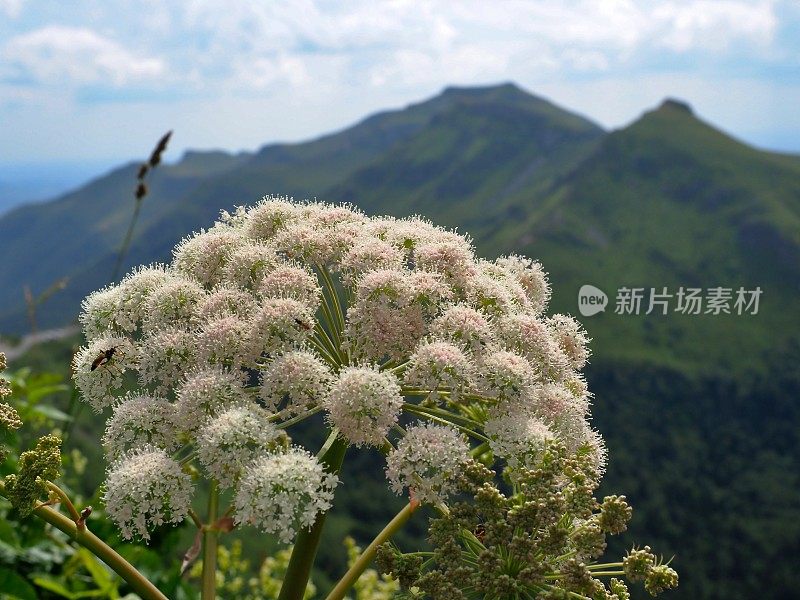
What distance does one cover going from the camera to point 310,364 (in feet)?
17.3

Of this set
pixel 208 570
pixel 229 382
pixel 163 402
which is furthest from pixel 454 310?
pixel 208 570

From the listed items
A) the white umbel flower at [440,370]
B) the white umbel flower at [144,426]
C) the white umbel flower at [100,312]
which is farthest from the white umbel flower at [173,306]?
the white umbel flower at [440,370]

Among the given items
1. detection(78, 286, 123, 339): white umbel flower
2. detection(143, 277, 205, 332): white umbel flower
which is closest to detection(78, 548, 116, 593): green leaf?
detection(78, 286, 123, 339): white umbel flower

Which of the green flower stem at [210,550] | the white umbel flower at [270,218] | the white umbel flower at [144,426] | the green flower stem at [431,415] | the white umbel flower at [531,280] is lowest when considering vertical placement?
the green flower stem at [210,550]

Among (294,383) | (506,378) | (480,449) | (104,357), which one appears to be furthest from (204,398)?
(506,378)

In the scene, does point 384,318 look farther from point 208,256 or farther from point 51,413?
point 51,413

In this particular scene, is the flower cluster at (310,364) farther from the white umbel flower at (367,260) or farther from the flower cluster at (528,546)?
the flower cluster at (528,546)

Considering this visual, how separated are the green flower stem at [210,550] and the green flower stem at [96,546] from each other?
0.43 m

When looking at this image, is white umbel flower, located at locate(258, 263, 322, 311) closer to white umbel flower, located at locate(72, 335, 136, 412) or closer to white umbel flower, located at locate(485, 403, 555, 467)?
white umbel flower, located at locate(72, 335, 136, 412)

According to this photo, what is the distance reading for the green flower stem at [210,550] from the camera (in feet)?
17.0

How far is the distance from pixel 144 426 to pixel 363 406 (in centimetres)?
164

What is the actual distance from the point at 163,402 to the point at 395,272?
2.10 m

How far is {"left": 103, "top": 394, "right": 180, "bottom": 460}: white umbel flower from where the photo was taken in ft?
17.1

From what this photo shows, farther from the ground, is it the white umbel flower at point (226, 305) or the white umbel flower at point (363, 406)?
the white umbel flower at point (226, 305)
